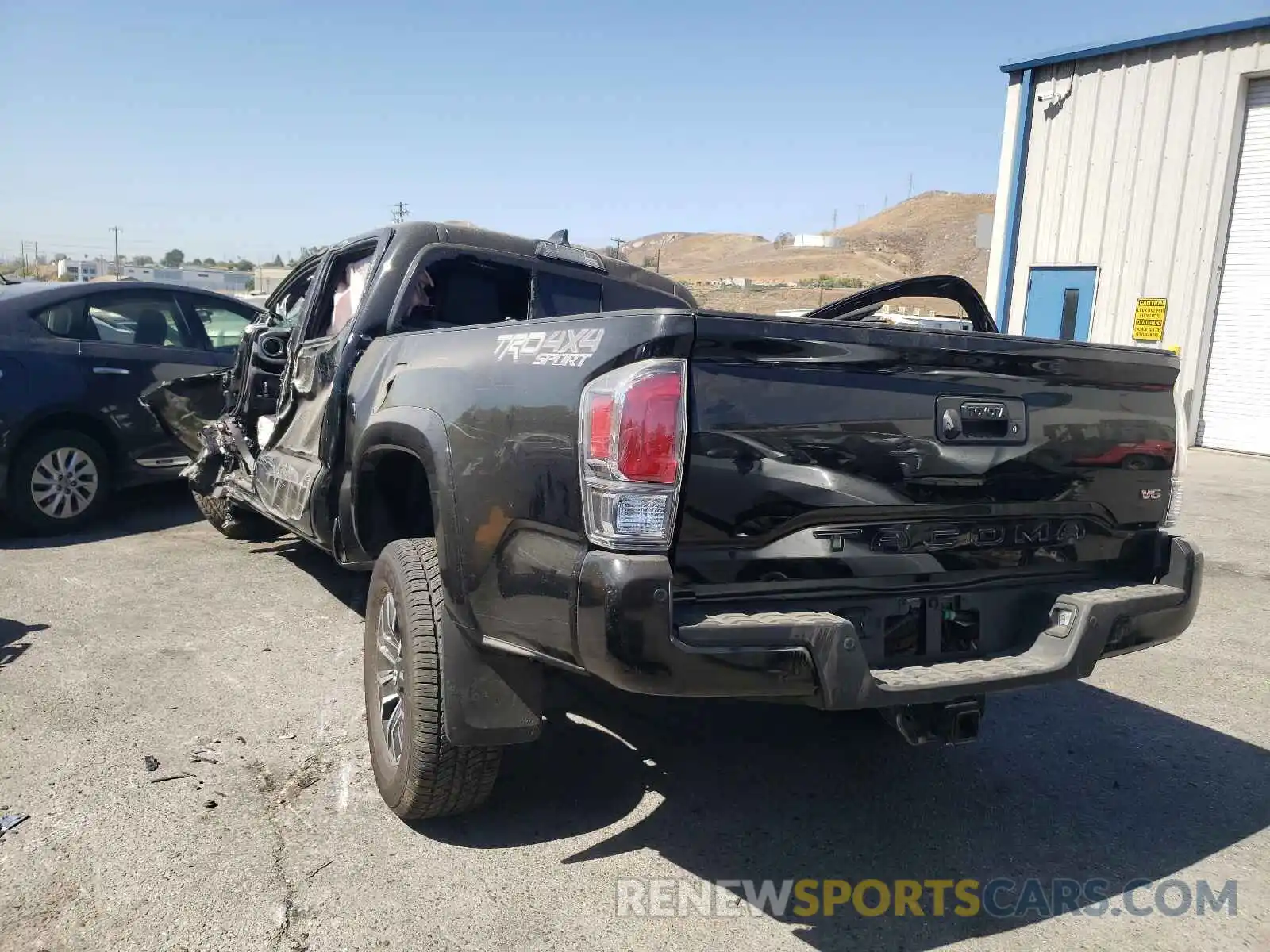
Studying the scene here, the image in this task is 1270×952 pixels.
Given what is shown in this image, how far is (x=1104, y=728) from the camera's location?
13.0ft

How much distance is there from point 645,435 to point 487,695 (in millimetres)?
976

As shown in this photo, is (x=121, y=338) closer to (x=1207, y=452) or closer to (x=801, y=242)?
(x=1207, y=452)

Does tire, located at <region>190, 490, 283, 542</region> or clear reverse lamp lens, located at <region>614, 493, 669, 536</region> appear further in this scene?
tire, located at <region>190, 490, 283, 542</region>

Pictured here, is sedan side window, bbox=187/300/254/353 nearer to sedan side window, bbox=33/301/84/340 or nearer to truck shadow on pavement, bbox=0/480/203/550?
sedan side window, bbox=33/301/84/340

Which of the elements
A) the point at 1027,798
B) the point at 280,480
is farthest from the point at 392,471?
the point at 1027,798

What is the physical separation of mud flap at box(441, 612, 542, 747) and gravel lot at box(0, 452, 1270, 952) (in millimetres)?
457

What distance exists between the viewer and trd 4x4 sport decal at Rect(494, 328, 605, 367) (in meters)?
2.39

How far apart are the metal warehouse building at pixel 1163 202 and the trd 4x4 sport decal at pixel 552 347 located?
1188cm

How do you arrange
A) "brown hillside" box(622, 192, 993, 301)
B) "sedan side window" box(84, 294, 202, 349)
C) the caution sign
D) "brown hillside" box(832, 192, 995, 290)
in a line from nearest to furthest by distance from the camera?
1. "sedan side window" box(84, 294, 202, 349)
2. the caution sign
3. "brown hillside" box(832, 192, 995, 290)
4. "brown hillside" box(622, 192, 993, 301)

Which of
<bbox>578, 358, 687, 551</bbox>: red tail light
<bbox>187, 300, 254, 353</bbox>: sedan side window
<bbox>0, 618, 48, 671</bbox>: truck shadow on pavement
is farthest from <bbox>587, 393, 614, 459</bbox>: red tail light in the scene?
<bbox>187, 300, 254, 353</bbox>: sedan side window

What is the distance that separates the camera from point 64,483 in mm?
6422

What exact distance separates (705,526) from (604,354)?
490mm

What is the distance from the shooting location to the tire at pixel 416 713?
9.15 feet

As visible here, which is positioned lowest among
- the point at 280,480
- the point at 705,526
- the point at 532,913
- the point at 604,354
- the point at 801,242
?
the point at 532,913
